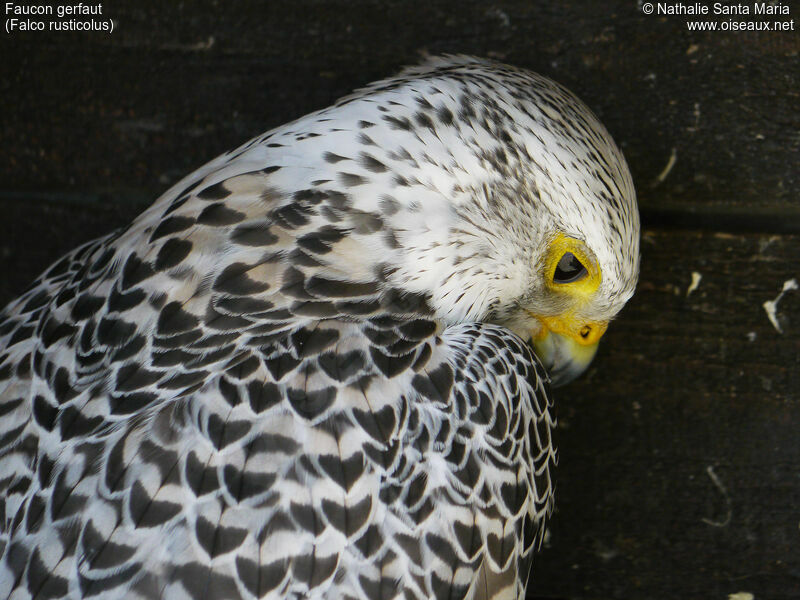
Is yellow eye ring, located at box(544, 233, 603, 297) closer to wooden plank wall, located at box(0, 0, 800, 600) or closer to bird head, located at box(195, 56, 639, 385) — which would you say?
bird head, located at box(195, 56, 639, 385)

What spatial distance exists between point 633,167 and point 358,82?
0.61 meters

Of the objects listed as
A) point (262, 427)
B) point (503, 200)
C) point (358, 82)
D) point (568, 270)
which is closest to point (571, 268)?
point (568, 270)

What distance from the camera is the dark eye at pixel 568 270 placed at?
126 cm

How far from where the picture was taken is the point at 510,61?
5.26 ft

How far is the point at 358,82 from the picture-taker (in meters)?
1.65

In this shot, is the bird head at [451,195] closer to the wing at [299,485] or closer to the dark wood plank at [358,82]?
the wing at [299,485]

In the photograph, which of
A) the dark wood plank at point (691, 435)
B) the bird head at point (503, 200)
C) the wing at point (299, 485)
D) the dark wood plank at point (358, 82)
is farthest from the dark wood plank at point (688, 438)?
the wing at point (299, 485)

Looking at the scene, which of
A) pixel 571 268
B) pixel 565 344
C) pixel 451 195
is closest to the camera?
pixel 451 195

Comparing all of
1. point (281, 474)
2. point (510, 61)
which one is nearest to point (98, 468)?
point (281, 474)

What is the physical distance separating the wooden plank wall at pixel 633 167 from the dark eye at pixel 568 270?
417mm

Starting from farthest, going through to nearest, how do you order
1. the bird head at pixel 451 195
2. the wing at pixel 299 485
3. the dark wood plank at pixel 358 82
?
the dark wood plank at pixel 358 82 → the bird head at pixel 451 195 → the wing at pixel 299 485

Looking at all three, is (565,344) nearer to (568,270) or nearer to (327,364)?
(568,270)

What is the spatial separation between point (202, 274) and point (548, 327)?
613 millimetres

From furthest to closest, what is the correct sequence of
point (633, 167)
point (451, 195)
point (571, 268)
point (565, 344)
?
point (633, 167) < point (565, 344) < point (571, 268) < point (451, 195)
